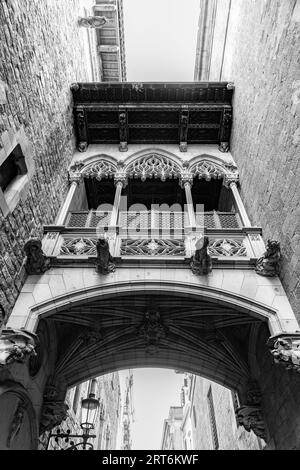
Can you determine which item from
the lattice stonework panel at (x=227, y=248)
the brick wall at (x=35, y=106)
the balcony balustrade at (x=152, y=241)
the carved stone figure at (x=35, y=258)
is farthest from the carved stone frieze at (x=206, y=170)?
the carved stone figure at (x=35, y=258)

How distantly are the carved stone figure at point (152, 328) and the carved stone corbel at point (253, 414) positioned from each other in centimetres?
208

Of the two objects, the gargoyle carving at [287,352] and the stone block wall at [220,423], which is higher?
the stone block wall at [220,423]

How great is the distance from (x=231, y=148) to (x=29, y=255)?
239 inches

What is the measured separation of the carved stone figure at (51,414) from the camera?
244 inches

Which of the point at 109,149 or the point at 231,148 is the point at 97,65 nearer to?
the point at 109,149

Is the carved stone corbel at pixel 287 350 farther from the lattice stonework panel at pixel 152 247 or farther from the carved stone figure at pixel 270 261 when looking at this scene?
the lattice stonework panel at pixel 152 247

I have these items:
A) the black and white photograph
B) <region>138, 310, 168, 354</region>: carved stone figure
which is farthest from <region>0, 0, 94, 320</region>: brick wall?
<region>138, 310, 168, 354</region>: carved stone figure

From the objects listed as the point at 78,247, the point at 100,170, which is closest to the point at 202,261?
the point at 78,247

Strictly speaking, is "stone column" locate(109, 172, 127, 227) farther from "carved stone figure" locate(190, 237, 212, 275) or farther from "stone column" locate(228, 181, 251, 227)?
"stone column" locate(228, 181, 251, 227)

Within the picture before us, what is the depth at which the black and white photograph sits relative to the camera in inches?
200

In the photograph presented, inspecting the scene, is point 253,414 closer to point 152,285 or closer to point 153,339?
point 153,339

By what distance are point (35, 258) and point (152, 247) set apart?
2.10 meters

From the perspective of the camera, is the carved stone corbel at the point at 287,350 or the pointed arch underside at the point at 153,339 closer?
the carved stone corbel at the point at 287,350

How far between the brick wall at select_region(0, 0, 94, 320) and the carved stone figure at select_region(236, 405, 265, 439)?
4838 mm
